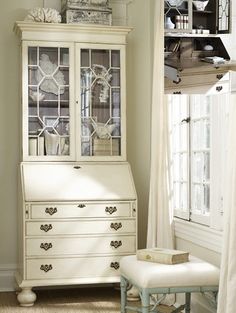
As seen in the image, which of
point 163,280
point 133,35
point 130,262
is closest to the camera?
point 163,280

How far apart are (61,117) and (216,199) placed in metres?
1.52

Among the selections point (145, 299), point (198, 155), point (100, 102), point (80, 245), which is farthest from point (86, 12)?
point (145, 299)

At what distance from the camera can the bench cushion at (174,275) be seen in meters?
3.52

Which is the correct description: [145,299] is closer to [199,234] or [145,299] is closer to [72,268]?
[199,234]

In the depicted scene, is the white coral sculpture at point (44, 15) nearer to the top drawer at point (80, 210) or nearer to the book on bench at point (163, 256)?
the top drawer at point (80, 210)

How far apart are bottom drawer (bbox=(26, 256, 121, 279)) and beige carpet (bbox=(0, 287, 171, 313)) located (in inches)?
8.6

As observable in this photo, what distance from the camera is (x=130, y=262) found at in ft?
12.6

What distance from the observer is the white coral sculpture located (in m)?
4.99

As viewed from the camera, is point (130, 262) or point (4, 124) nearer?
point (130, 262)

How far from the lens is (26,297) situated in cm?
470

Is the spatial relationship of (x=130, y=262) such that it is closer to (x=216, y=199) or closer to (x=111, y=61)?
(x=216, y=199)

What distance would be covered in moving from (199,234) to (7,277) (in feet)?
5.74

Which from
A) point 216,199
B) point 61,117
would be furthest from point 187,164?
point 61,117

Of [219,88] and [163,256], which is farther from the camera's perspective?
[219,88]
